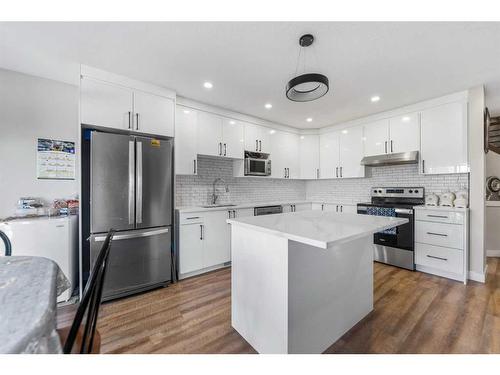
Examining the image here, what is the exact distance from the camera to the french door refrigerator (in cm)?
230

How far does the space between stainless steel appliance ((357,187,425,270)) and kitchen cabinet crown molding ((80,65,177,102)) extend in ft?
11.3

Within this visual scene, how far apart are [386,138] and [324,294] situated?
3.10 m

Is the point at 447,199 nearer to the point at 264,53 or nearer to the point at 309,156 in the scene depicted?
the point at 309,156

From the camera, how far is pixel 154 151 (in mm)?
2604

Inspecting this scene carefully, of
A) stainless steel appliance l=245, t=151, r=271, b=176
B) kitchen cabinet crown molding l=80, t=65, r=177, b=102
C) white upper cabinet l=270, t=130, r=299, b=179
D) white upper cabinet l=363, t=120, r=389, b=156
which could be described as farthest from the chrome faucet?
white upper cabinet l=363, t=120, r=389, b=156

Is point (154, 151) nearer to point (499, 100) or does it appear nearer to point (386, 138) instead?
point (386, 138)

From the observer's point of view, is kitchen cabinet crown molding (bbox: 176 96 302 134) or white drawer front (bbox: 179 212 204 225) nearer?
white drawer front (bbox: 179 212 204 225)

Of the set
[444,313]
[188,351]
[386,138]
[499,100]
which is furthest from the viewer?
[386,138]

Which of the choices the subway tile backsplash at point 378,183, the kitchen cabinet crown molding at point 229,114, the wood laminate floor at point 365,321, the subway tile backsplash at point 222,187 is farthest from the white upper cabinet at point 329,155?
the wood laminate floor at point 365,321

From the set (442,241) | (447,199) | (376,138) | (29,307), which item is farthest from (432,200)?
(29,307)

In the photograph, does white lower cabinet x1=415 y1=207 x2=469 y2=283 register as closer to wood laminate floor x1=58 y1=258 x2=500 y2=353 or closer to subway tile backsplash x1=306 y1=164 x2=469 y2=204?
wood laminate floor x1=58 y1=258 x2=500 y2=353

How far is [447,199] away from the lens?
3031 millimetres
